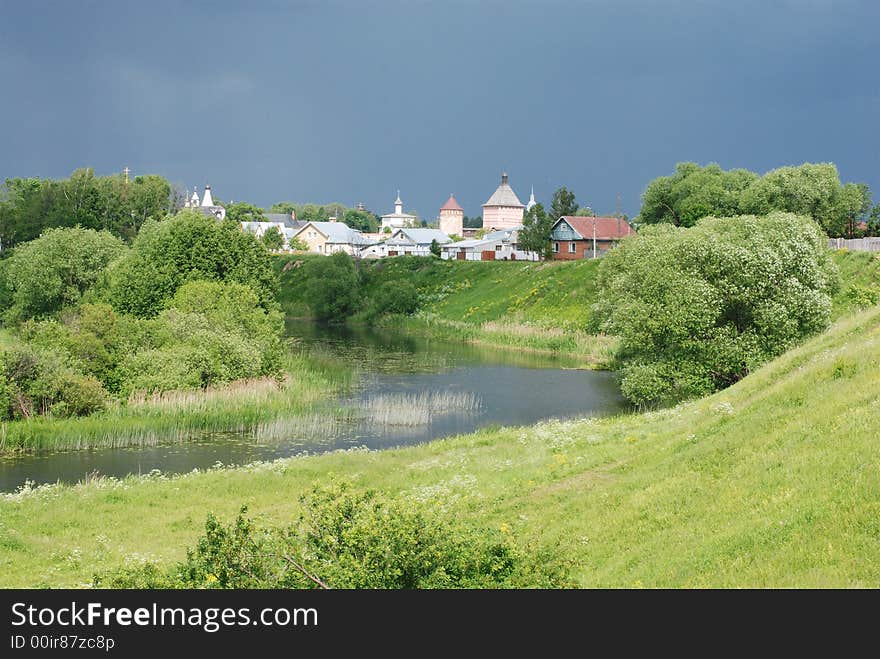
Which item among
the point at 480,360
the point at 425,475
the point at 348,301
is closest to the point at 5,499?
the point at 425,475

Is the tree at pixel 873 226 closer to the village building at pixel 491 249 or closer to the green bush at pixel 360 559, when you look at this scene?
the village building at pixel 491 249

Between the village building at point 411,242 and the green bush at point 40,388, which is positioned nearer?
the green bush at point 40,388

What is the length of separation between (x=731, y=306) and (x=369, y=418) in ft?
59.6

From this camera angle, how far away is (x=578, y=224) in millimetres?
113250

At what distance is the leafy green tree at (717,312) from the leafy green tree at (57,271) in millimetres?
47054

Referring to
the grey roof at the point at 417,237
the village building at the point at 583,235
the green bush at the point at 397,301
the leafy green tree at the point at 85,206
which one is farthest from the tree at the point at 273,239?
the village building at the point at 583,235

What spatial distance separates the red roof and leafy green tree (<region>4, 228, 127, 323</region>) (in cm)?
5678

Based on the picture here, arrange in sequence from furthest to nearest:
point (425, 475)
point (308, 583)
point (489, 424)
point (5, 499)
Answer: point (489, 424) < point (425, 475) < point (5, 499) < point (308, 583)

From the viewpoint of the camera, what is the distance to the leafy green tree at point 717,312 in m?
42.1

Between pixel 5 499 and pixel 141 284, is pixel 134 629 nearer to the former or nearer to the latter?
pixel 5 499

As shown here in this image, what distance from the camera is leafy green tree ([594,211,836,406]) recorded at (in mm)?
42062

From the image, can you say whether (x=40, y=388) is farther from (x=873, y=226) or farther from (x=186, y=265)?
(x=873, y=226)

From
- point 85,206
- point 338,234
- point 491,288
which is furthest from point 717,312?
point 338,234

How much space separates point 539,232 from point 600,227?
766 cm
